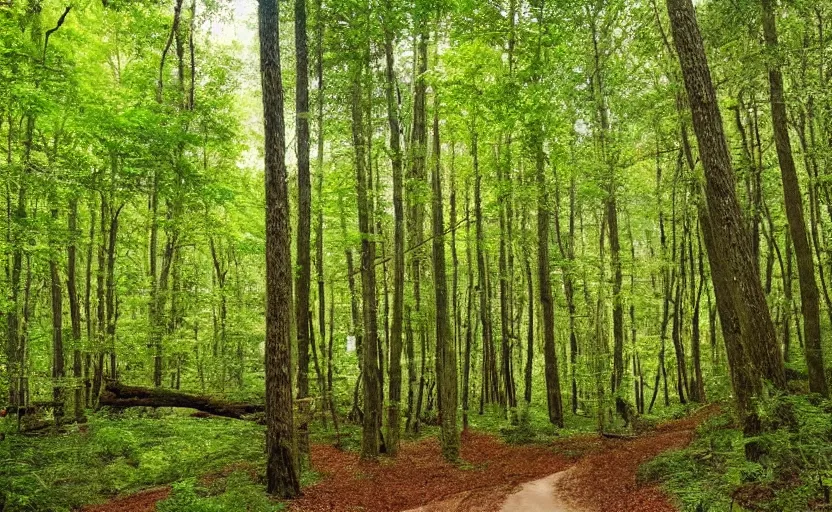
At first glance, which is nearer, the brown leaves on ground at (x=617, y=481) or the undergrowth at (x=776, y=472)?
the undergrowth at (x=776, y=472)

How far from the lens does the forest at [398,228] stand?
8.23 meters

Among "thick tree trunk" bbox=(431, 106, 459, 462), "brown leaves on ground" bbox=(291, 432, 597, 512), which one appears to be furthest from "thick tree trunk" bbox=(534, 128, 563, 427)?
"thick tree trunk" bbox=(431, 106, 459, 462)

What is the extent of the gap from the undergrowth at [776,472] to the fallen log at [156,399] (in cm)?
1169

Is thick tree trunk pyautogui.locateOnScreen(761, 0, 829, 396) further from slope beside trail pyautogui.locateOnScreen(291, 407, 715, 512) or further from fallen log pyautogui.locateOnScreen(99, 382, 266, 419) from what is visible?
fallen log pyautogui.locateOnScreen(99, 382, 266, 419)

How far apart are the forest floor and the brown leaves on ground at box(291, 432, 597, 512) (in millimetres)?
19

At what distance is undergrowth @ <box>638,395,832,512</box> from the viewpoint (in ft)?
19.9

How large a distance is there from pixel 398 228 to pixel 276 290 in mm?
4540

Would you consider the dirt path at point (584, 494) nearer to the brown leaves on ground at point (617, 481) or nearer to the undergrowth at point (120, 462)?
the brown leaves on ground at point (617, 481)

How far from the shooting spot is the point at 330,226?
2034 cm

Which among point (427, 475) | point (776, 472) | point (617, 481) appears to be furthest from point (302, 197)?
point (776, 472)

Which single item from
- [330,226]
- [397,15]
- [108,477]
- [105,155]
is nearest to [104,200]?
[105,155]

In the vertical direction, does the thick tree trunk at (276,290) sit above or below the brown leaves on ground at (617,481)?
above

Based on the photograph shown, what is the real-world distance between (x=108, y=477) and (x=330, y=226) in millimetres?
11835

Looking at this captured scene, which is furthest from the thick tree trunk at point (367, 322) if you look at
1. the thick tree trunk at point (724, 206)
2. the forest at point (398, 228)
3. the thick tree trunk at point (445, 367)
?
the thick tree trunk at point (724, 206)
